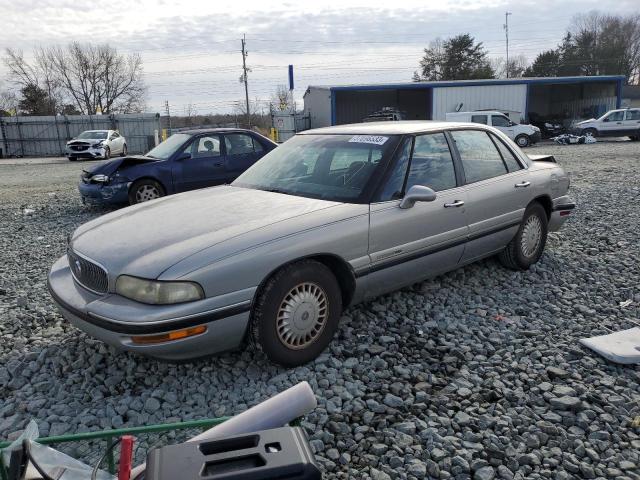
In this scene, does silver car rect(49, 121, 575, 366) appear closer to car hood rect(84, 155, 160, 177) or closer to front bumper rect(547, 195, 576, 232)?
front bumper rect(547, 195, 576, 232)

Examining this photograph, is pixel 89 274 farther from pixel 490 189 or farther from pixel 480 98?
pixel 480 98

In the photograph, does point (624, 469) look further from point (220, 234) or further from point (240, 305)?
point (220, 234)

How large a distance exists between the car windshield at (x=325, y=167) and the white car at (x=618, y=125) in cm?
2703

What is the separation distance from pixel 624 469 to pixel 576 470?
220mm

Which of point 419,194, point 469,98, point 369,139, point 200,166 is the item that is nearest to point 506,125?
point 469,98

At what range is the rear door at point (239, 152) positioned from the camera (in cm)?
938

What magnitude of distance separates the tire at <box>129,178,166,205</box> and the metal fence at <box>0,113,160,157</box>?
25.6 m

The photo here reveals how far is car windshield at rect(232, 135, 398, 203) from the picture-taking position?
12.9ft

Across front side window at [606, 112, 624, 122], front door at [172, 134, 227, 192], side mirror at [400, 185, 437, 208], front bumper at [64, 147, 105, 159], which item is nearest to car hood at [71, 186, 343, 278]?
side mirror at [400, 185, 437, 208]

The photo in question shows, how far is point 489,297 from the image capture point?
4.58 metres

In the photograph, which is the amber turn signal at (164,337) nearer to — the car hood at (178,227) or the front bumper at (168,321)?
the front bumper at (168,321)

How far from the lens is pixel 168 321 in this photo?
288 cm

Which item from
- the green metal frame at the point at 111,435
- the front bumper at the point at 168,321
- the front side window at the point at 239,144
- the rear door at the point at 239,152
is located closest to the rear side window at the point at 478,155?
the front bumper at the point at 168,321

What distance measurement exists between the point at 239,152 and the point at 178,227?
6.30 m
